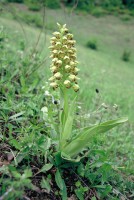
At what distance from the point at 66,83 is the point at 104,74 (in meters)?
6.63

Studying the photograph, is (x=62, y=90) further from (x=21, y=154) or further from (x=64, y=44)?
(x=21, y=154)

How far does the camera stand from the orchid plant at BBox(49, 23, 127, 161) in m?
2.42

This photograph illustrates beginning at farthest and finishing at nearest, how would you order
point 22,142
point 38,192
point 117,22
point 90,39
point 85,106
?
point 117,22, point 90,39, point 85,106, point 22,142, point 38,192

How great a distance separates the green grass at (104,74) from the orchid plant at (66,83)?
0.92ft

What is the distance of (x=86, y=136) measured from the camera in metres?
2.48

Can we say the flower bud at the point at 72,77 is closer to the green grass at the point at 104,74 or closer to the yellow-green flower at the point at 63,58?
the yellow-green flower at the point at 63,58

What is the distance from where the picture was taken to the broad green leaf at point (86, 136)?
242 cm

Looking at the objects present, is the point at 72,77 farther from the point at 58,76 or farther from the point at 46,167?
the point at 46,167

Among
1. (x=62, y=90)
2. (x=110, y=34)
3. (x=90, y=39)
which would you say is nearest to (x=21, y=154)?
Answer: (x=62, y=90)

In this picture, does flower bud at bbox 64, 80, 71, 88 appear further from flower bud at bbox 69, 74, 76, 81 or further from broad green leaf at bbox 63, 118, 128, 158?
broad green leaf at bbox 63, 118, 128, 158

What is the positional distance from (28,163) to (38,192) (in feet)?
0.62

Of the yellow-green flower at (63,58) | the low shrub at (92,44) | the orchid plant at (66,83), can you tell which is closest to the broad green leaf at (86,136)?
the orchid plant at (66,83)

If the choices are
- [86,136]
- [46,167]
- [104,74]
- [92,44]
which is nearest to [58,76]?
[86,136]

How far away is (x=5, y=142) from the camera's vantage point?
2658mm
